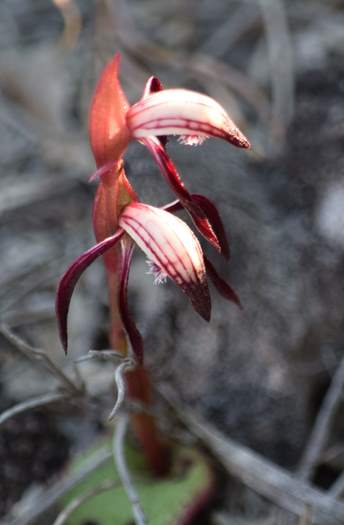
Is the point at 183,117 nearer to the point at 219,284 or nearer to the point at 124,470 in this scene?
the point at 219,284

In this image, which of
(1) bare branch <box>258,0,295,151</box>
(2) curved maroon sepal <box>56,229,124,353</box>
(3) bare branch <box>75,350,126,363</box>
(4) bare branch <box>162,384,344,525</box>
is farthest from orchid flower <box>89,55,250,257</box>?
(1) bare branch <box>258,0,295,151</box>

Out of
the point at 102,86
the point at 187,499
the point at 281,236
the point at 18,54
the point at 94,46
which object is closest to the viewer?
the point at 102,86

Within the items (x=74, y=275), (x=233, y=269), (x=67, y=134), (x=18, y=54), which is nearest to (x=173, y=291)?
(x=233, y=269)

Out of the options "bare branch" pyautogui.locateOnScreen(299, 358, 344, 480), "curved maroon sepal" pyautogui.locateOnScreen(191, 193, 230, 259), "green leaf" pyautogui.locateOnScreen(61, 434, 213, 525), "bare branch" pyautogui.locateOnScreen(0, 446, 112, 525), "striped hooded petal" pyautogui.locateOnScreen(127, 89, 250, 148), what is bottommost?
"bare branch" pyautogui.locateOnScreen(299, 358, 344, 480)

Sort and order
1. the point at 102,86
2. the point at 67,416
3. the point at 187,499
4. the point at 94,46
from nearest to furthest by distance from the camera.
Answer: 1. the point at 102,86
2. the point at 187,499
3. the point at 67,416
4. the point at 94,46

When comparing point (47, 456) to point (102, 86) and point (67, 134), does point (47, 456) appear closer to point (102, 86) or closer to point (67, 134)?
point (102, 86)

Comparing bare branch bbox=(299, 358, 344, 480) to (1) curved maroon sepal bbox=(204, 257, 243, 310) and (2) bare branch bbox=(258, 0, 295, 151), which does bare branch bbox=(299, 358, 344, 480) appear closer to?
(1) curved maroon sepal bbox=(204, 257, 243, 310)
